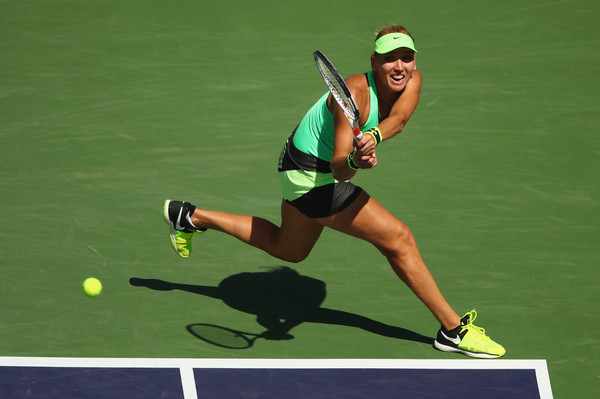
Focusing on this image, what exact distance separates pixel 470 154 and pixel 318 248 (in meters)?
1.90

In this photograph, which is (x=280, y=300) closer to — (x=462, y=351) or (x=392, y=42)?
(x=462, y=351)

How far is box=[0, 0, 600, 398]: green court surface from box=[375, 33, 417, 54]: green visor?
6.20 feet

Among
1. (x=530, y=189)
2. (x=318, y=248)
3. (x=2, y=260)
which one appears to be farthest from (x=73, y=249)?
(x=530, y=189)

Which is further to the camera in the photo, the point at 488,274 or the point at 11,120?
the point at 11,120

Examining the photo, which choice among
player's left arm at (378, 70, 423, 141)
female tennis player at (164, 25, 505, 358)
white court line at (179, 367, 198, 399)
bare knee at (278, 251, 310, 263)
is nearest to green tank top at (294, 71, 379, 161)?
female tennis player at (164, 25, 505, 358)

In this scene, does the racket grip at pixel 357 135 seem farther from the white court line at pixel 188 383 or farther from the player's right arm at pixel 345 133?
the white court line at pixel 188 383

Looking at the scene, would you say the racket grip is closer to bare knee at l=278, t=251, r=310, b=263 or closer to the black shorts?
the black shorts

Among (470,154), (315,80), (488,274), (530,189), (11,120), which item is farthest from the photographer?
(315,80)

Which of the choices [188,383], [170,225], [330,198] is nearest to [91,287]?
[170,225]

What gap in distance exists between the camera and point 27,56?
974 centimetres

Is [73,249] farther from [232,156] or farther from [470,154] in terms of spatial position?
[470,154]

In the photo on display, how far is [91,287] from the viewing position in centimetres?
615

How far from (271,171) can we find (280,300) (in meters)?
1.79

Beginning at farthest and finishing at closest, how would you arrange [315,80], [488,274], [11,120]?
1. [315,80]
2. [11,120]
3. [488,274]
